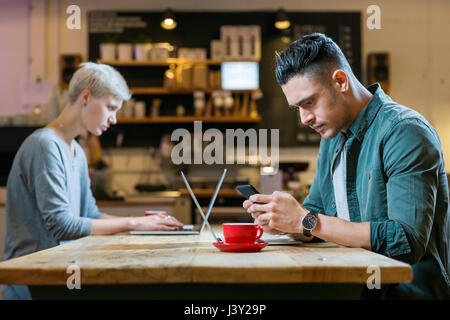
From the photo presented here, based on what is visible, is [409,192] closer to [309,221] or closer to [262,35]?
[309,221]

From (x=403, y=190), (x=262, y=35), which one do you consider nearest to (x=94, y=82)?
(x=403, y=190)

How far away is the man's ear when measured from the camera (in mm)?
1647

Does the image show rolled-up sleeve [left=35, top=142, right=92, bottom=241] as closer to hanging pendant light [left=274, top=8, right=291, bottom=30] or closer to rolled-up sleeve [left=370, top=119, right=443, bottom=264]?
rolled-up sleeve [left=370, top=119, right=443, bottom=264]

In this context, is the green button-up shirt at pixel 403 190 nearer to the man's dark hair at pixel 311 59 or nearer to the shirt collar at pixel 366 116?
the shirt collar at pixel 366 116

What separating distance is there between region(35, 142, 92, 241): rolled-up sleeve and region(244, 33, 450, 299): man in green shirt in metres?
0.86

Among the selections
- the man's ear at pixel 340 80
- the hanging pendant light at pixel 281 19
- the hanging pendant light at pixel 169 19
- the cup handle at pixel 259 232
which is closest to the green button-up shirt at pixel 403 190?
the man's ear at pixel 340 80

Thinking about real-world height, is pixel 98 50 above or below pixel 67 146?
above

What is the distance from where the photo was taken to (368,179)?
1.54m

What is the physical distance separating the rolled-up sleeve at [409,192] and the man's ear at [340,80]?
0.94 ft

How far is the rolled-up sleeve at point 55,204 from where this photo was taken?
1.98 meters
